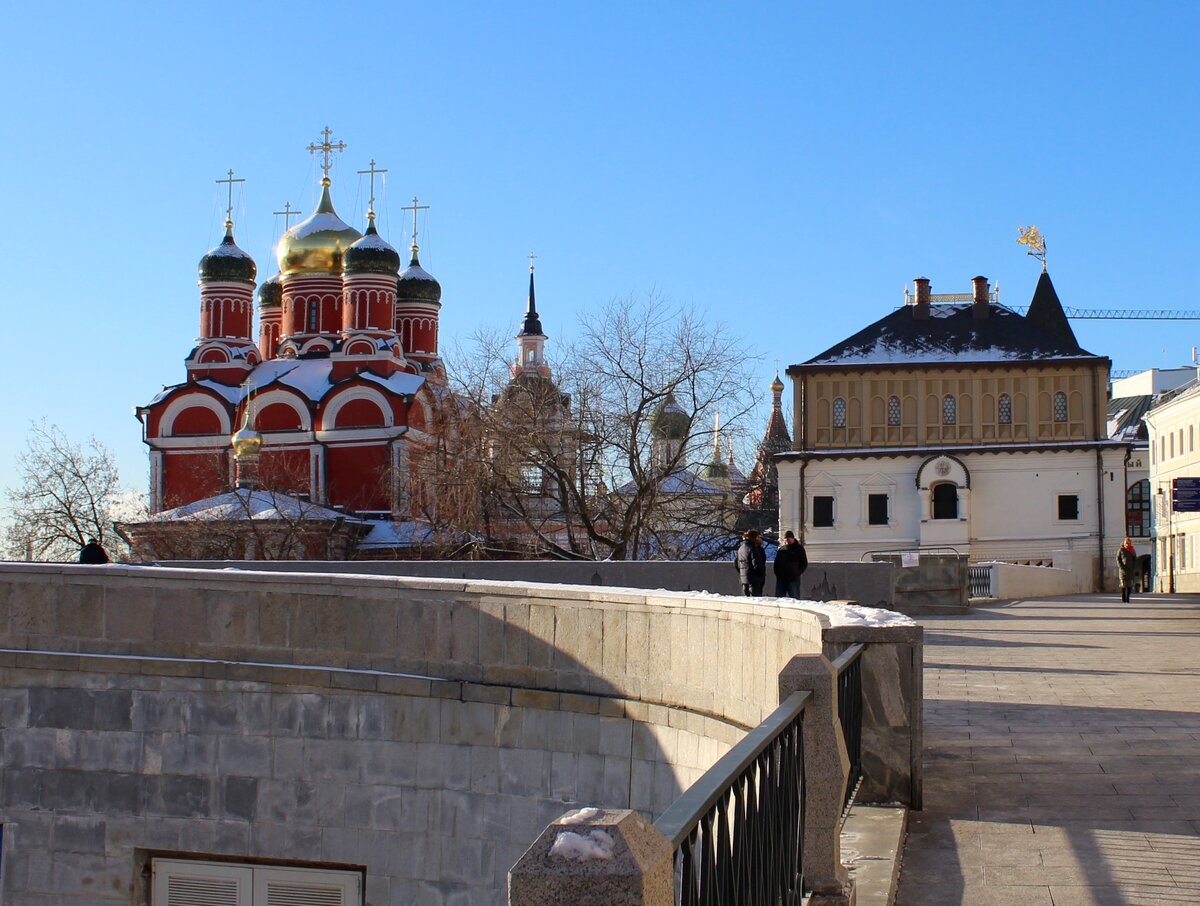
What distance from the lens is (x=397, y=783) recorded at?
15977 mm

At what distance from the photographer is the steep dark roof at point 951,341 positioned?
199ft

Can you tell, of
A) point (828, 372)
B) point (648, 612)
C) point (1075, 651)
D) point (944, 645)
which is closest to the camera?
point (648, 612)

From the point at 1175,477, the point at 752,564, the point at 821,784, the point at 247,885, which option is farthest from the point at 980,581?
the point at 821,784

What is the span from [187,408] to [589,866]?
73048mm

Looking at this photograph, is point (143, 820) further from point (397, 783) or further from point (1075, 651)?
point (1075, 651)

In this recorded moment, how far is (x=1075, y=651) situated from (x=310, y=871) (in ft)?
31.9

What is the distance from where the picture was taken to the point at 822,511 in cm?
6053

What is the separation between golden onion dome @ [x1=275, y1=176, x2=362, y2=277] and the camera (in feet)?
257

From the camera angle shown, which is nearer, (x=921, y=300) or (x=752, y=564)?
(x=752, y=564)

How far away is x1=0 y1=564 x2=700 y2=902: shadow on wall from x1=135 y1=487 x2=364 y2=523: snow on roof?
36.9 m

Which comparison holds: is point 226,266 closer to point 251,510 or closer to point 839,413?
point 251,510

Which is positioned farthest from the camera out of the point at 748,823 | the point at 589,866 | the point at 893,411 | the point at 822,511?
the point at 893,411

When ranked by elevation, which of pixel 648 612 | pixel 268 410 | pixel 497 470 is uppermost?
pixel 268 410

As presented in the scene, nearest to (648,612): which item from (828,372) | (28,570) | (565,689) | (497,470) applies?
(565,689)
